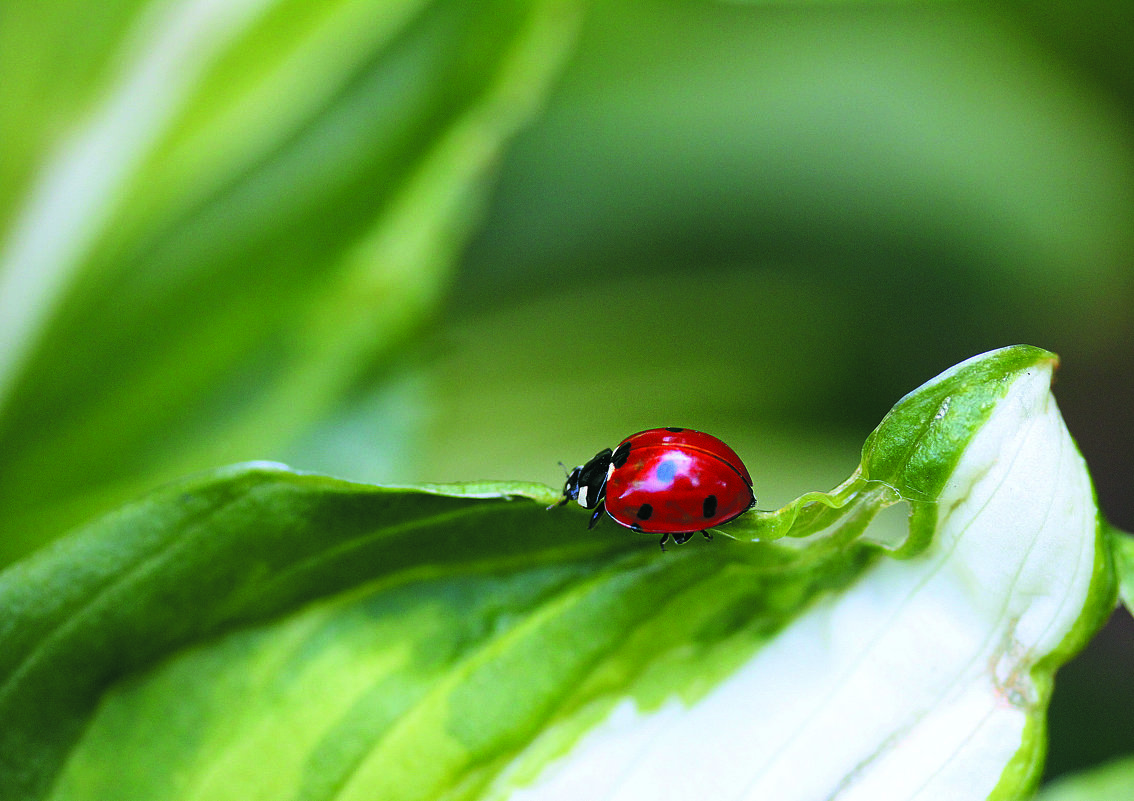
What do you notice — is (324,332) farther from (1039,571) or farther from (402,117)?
(1039,571)

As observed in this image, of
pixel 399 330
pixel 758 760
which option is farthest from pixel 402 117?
pixel 758 760

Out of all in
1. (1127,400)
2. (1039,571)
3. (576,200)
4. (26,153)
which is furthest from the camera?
(1127,400)

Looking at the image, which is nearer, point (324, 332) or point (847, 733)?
point (847, 733)

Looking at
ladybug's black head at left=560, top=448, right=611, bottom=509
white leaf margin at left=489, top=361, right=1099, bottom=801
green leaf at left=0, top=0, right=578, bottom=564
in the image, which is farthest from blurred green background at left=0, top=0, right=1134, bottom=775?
white leaf margin at left=489, top=361, right=1099, bottom=801

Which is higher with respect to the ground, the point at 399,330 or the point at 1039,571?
the point at 399,330

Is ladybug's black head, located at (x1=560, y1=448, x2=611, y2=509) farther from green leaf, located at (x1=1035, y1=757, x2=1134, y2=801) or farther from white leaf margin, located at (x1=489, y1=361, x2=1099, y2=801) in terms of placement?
green leaf, located at (x1=1035, y1=757, x2=1134, y2=801)

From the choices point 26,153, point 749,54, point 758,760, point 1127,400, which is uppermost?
point 749,54
